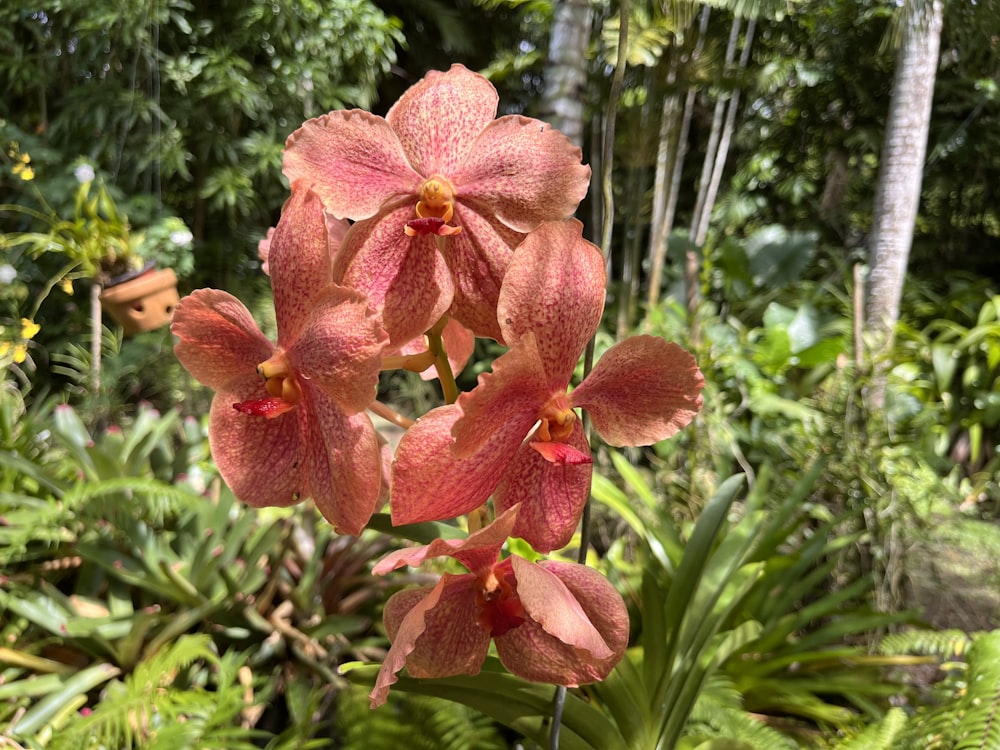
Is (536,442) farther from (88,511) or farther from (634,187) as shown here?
(634,187)

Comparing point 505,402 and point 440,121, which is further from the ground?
point 440,121

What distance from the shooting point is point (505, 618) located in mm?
379

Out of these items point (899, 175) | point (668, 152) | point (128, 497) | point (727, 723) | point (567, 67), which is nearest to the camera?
point (727, 723)

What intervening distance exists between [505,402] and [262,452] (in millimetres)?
187

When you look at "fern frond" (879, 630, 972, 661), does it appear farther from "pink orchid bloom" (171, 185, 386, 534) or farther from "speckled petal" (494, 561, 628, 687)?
"pink orchid bloom" (171, 185, 386, 534)

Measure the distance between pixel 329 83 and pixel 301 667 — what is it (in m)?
3.29

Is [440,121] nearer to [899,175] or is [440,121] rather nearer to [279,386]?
[279,386]

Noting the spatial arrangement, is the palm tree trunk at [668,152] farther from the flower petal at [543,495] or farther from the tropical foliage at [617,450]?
the flower petal at [543,495]

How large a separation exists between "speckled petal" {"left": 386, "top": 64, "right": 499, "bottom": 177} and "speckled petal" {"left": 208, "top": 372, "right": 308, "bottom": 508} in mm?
207

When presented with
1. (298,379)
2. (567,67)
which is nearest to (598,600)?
(298,379)

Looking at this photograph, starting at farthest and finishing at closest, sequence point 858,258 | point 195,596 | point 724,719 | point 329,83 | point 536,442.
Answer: point 858,258 < point 329,83 < point 195,596 < point 724,719 < point 536,442

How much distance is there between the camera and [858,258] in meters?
4.09

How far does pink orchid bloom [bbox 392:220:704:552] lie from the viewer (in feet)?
1.12

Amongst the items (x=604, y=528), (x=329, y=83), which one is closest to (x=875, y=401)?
(x=604, y=528)
